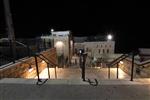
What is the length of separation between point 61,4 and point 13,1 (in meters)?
7.72

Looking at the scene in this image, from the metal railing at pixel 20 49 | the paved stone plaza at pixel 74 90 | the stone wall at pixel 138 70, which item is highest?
the metal railing at pixel 20 49

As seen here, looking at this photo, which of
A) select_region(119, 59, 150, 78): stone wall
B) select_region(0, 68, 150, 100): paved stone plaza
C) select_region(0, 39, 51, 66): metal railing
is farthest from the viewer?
select_region(0, 39, 51, 66): metal railing

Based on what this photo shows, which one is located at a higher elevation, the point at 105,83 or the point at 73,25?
the point at 73,25

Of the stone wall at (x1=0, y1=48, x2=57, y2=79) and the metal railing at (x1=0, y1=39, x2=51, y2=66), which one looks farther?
the metal railing at (x1=0, y1=39, x2=51, y2=66)

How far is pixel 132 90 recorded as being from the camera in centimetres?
415

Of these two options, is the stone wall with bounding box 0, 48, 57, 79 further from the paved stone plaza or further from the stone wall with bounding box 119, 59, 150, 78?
the stone wall with bounding box 119, 59, 150, 78

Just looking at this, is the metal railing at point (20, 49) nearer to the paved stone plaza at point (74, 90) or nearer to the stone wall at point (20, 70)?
the stone wall at point (20, 70)

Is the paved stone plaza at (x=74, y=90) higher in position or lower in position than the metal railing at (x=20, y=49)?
lower

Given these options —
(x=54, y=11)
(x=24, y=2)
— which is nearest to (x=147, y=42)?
(x=54, y=11)

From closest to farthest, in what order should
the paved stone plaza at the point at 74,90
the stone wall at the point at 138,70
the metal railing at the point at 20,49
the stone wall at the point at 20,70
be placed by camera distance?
the paved stone plaza at the point at 74,90 → the stone wall at the point at 20,70 → the stone wall at the point at 138,70 → the metal railing at the point at 20,49

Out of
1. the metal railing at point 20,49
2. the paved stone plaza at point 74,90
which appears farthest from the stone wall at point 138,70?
the metal railing at point 20,49

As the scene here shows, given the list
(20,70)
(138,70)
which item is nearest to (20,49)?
(20,70)

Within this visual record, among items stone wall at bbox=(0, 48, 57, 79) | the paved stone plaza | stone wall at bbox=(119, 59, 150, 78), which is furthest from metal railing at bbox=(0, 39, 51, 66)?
stone wall at bbox=(119, 59, 150, 78)

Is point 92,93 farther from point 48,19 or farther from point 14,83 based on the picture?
point 48,19
